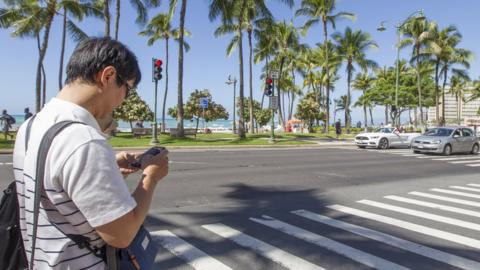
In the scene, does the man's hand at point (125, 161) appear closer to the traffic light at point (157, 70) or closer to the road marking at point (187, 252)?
the road marking at point (187, 252)

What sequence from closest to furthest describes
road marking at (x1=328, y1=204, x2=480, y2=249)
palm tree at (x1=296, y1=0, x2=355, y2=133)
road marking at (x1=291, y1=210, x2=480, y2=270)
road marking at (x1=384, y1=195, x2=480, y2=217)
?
road marking at (x1=291, y1=210, x2=480, y2=270) → road marking at (x1=328, y1=204, x2=480, y2=249) → road marking at (x1=384, y1=195, x2=480, y2=217) → palm tree at (x1=296, y1=0, x2=355, y2=133)

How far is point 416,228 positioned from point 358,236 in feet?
3.52

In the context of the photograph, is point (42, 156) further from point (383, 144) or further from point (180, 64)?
point (383, 144)

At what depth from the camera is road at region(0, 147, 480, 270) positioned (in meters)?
4.20

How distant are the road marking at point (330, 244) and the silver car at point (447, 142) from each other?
52.1ft

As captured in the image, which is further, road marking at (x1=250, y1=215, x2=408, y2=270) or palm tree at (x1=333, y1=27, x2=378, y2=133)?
palm tree at (x1=333, y1=27, x2=378, y2=133)

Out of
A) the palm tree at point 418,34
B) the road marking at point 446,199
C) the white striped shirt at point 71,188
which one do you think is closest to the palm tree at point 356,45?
the palm tree at point 418,34

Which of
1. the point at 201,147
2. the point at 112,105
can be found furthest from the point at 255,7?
the point at 112,105

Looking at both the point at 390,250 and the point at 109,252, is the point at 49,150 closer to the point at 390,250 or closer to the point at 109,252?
the point at 109,252

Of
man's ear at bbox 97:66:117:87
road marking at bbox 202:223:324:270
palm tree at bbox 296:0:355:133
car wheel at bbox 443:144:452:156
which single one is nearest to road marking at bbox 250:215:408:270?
road marking at bbox 202:223:324:270

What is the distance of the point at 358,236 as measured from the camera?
16.5 feet

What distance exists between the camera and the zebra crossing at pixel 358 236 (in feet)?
13.5

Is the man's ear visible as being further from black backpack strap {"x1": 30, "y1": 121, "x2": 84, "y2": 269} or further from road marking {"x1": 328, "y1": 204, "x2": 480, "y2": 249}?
road marking {"x1": 328, "y1": 204, "x2": 480, "y2": 249}

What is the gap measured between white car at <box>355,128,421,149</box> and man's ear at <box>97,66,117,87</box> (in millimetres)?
23130
